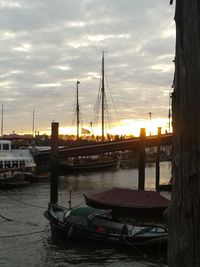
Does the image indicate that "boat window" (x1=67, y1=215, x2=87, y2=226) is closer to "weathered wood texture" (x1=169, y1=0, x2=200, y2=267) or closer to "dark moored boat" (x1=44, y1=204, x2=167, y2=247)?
"dark moored boat" (x1=44, y1=204, x2=167, y2=247)

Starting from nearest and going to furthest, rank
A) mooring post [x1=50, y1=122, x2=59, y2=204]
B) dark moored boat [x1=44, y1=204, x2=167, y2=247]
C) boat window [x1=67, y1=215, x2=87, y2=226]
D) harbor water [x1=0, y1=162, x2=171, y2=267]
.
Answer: harbor water [x1=0, y1=162, x2=171, y2=267]
dark moored boat [x1=44, y1=204, x2=167, y2=247]
boat window [x1=67, y1=215, x2=87, y2=226]
mooring post [x1=50, y1=122, x2=59, y2=204]

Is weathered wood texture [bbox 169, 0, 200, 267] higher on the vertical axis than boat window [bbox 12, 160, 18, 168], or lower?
higher

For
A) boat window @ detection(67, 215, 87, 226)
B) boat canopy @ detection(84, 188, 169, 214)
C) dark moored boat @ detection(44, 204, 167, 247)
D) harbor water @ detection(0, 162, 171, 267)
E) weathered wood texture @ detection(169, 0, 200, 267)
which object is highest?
weathered wood texture @ detection(169, 0, 200, 267)

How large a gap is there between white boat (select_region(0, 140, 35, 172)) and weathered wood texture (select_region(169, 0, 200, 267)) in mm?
51262

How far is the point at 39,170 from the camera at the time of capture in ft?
216

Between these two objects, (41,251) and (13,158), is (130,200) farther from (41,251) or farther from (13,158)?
(13,158)

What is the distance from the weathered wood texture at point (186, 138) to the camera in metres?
3.03

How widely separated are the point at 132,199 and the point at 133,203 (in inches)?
12.3

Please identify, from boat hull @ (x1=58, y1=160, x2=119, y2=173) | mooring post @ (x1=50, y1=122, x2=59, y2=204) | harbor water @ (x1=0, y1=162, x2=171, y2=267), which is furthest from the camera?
boat hull @ (x1=58, y1=160, x2=119, y2=173)

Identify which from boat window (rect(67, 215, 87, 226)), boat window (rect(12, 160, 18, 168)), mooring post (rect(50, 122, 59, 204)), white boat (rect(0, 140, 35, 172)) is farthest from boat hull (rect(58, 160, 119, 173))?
boat window (rect(67, 215, 87, 226))

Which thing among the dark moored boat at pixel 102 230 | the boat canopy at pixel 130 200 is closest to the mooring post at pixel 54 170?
the boat canopy at pixel 130 200

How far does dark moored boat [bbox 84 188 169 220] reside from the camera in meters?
22.3

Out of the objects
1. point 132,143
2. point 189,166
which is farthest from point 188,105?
point 132,143

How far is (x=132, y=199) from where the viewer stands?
23109 millimetres
